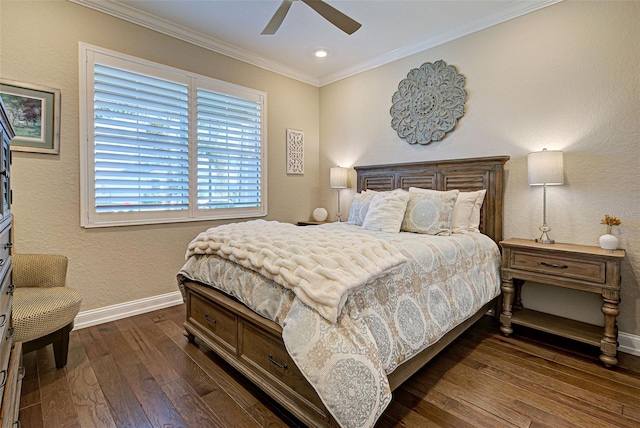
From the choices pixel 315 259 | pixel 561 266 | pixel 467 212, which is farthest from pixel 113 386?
pixel 561 266

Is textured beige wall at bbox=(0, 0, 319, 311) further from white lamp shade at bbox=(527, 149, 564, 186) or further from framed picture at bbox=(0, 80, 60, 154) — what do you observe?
white lamp shade at bbox=(527, 149, 564, 186)

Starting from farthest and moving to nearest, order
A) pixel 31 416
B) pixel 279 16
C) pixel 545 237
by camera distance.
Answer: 1. pixel 545 237
2. pixel 279 16
3. pixel 31 416

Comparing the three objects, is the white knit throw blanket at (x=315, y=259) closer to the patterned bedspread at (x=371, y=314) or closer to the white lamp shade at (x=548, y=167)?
the patterned bedspread at (x=371, y=314)

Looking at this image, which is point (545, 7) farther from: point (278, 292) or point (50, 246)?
point (50, 246)

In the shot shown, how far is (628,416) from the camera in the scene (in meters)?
1.67

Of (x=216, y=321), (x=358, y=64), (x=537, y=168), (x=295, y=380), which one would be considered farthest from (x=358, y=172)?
(x=295, y=380)

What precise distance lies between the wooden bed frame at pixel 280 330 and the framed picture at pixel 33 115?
163cm

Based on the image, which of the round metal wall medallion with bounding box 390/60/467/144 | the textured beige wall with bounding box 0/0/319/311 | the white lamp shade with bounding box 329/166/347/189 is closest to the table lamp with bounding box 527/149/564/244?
the round metal wall medallion with bounding box 390/60/467/144

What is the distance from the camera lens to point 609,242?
2283 millimetres

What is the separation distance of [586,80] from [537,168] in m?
0.80

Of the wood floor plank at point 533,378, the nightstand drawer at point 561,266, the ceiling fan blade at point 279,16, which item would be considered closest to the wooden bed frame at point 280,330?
the wood floor plank at point 533,378

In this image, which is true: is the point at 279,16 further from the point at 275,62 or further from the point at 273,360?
the point at 273,360

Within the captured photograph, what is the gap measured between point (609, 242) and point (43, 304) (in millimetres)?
3784

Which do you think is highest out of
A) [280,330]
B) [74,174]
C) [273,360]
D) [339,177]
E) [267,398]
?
[339,177]
